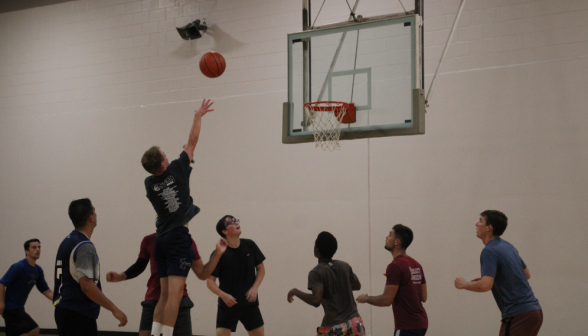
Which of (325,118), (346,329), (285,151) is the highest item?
(325,118)

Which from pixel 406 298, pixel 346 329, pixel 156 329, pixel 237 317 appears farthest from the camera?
pixel 237 317

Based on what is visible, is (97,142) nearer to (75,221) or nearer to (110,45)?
(110,45)

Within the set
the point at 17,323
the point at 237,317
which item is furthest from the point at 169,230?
the point at 17,323

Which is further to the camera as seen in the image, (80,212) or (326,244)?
(326,244)

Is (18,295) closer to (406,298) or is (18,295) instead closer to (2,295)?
(2,295)

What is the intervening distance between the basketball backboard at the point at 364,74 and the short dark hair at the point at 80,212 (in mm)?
2796

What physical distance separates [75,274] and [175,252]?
0.82 metres

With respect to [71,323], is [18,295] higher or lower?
lower

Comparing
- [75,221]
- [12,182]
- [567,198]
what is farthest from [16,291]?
[567,198]

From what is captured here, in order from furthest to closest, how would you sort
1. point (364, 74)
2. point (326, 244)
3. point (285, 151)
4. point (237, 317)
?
point (285, 151) < point (364, 74) < point (237, 317) < point (326, 244)

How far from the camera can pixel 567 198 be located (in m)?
7.53

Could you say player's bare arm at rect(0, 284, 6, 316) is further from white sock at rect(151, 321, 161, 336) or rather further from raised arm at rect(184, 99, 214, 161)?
raised arm at rect(184, 99, 214, 161)

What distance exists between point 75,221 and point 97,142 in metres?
5.89

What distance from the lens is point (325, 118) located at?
6.89 m
